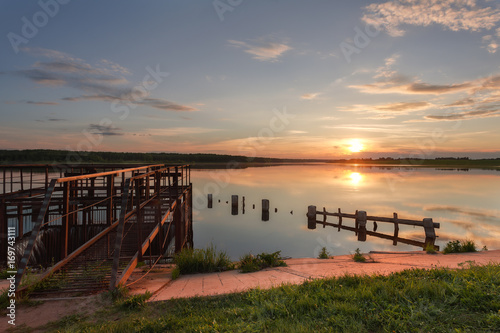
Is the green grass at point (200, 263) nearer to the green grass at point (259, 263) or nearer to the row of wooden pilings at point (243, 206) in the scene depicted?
the green grass at point (259, 263)

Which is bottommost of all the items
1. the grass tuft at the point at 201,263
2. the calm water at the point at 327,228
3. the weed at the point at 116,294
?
the calm water at the point at 327,228

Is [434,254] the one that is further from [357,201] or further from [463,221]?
[357,201]

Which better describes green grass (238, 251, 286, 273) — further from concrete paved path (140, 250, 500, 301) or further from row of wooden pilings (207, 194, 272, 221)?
row of wooden pilings (207, 194, 272, 221)

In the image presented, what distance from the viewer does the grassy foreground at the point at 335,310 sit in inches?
146

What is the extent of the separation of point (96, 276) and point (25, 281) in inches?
46.1

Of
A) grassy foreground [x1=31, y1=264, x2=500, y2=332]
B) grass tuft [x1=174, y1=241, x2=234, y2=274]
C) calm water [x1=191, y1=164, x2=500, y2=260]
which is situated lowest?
calm water [x1=191, y1=164, x2=500, y2=260]

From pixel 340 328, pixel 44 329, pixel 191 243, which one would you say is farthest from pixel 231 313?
pixel 191 243

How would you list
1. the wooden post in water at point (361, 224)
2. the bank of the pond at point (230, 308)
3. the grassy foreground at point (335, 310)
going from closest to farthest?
the grassy foreground at point (335, 310), the bank of the pond at point (230, 308), the wooden post in water at point (361, 224)

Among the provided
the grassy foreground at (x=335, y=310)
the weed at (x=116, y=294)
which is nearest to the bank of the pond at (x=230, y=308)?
the grassy foreground at (x=335, y=310)

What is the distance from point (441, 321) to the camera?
371 centimetres

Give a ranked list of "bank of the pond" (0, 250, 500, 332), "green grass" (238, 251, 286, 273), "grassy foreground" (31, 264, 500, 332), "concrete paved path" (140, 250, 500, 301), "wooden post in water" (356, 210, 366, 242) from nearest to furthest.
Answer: "grassy foreground" (31, 264, 500, 332) → "bank of the pond" (0, 250, 500, 332) → "concrete paved path" (140, 250, 500, 301) → "green grass" (238, 251, 286, 273) → "wooden post in water" (356, 210, 366, 242)

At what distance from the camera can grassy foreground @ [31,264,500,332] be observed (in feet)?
12.1

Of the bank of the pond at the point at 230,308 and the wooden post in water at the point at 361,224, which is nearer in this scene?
the bank of the pond at the point at 230,308

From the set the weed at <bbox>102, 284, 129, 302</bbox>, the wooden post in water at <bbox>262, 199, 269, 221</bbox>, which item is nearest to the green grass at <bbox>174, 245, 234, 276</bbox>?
the weed at <bbox>102, 284, 129, 302</bbox>
